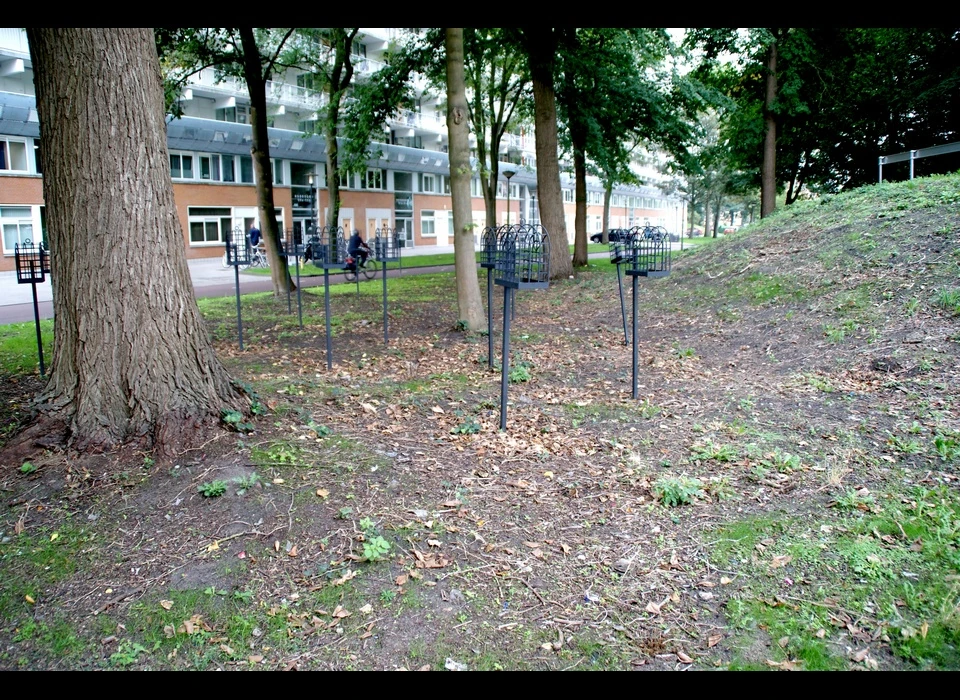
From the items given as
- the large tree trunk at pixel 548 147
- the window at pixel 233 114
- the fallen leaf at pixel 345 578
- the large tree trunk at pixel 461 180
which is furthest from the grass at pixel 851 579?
the window at pixel 233 114

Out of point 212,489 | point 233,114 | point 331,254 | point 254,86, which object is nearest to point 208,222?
point 233,114

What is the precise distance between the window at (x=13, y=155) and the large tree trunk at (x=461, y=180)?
2827cm

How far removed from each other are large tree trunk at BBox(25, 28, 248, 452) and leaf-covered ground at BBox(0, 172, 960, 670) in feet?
1.16

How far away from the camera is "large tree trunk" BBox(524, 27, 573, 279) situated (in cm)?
1655

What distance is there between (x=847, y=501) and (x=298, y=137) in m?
39.8

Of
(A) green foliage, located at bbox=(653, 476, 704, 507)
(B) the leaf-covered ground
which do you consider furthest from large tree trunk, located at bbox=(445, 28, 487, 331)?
(A) green foliage, located at bbox=(653, 476, 704, 507)

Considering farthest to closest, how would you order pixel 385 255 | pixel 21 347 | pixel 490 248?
pixel 385 255
pixel 21 347
pixel 490 248

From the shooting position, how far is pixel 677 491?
459cm

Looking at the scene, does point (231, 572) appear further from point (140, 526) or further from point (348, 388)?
point (348, 388)

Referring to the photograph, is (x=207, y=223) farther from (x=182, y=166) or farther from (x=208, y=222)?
(x=182, y=166)

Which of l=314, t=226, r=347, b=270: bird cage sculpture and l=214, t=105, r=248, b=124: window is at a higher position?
l=214, t=105, r=248, b=124: window

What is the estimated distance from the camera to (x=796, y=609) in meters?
3.34

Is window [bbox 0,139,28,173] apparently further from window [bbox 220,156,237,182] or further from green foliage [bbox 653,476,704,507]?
green foliage [bbox 653,476,704,507]

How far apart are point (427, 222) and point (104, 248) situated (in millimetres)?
47715
